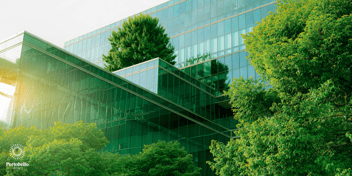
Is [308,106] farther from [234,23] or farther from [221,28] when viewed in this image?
[221,28]

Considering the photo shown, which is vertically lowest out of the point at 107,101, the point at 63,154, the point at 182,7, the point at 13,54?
the point at 63,154

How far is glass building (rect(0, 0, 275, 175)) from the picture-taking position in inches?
812

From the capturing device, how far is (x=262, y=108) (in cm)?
1608

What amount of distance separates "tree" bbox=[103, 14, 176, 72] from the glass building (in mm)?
3066

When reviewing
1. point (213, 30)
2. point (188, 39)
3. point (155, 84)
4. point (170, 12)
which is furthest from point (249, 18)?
point (155, 84)

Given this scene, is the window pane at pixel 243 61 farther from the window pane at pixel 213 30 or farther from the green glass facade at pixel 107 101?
the green glass facade at pixel 107 101

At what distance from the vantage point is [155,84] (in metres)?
30.0

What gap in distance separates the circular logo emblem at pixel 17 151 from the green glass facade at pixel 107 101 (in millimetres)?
4015

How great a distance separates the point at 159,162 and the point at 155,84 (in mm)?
9318

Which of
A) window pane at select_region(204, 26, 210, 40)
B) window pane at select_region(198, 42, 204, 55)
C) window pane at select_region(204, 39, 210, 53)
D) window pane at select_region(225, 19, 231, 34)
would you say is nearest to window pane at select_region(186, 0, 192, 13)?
window pane at select_region(204, 26, 210, 40)

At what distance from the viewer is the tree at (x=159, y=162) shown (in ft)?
69.8

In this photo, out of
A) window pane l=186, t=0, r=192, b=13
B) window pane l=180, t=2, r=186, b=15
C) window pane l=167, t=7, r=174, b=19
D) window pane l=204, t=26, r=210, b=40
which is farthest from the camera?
window pane l=167, t=7, r=174, b=19

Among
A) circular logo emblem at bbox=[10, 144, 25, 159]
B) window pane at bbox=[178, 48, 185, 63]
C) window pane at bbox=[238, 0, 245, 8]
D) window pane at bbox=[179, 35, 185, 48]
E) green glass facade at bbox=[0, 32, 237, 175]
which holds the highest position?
window pane at bbox=[238, 0, 245, 8]

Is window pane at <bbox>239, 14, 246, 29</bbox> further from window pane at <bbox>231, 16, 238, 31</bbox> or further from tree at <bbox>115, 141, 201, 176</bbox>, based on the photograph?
tree at <bbox>115, 141, 201, 176</bbox>
